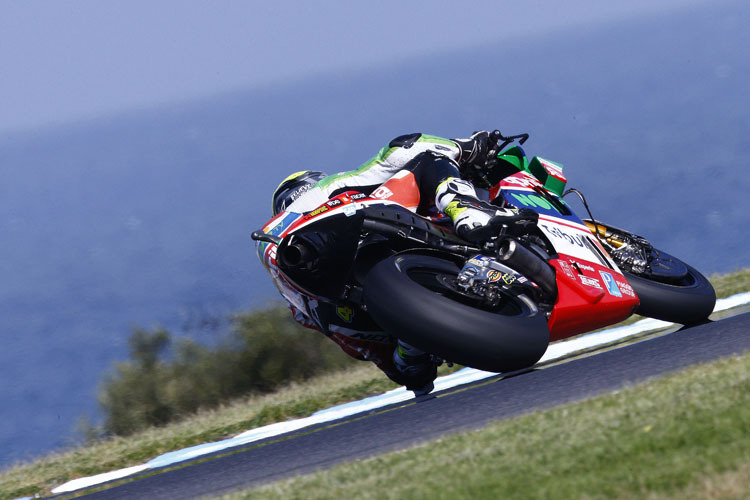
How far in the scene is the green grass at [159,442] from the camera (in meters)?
6.23

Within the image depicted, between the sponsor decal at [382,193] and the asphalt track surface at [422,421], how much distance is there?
A: 147 cm

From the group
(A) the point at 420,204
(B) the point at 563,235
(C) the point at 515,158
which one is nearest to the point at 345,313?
(A) the point at 420,204

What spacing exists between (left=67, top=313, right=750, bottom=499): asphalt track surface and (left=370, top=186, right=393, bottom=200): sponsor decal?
1.47m

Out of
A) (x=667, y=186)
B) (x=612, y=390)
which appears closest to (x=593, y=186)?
(x=667, y=186)

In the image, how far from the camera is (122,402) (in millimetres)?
12352

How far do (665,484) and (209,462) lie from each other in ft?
9.36

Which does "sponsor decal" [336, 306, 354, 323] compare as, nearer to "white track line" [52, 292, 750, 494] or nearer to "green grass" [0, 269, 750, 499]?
"white track line" [52, 292, 750, 494]

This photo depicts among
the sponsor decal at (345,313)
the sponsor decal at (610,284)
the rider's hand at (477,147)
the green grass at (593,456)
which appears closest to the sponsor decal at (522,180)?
the rider's hand at (477,147)

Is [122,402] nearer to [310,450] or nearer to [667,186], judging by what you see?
[310,450]

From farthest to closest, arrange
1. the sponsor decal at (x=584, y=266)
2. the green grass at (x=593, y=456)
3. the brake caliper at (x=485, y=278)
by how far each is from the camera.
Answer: the sponsor decal at (x=584, y=266)
the brake caliper at (x=485, y=278)
the green grass at (x=593, y=456)

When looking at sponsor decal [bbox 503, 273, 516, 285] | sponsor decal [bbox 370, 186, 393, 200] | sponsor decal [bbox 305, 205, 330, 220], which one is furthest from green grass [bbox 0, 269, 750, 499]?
sponsor decal [bbox 503, 273, 516, 285]

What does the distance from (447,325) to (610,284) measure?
A: 1.69 meters

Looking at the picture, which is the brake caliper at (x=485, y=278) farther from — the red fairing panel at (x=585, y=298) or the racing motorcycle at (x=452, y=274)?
the red fairing panel at (x=585, y=298)

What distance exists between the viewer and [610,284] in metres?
6.10
